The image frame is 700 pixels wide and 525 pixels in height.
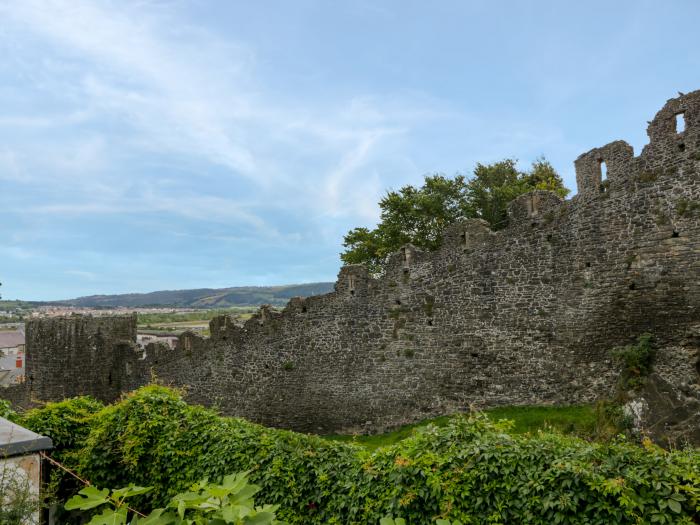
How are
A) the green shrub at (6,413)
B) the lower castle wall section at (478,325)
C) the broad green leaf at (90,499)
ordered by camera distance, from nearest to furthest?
the broad green leaf at (90,499), the green shrub at (6,413), the lower castle wall section at (478,325)

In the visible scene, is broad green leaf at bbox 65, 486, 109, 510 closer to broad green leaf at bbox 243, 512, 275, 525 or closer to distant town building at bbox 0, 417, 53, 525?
broad green leaf at bbox 243, 512, 275, 525

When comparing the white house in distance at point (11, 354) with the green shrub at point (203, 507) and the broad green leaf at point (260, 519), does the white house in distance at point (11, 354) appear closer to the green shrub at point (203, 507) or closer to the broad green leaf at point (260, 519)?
the green shrub at point (203, 507)

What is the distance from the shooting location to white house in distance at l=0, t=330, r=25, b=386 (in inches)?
2100

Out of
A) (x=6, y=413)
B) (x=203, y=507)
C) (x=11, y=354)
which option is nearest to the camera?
(x=203, y=507)

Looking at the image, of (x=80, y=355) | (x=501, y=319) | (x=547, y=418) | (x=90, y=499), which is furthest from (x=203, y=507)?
(x=80, y=355)

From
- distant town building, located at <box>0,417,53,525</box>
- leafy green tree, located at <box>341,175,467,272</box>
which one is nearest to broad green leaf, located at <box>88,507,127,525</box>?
distant town building, located at <box>0,417,53,525</box>

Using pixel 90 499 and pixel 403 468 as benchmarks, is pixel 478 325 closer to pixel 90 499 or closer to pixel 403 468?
pixel 403 468

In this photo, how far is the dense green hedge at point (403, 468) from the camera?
5852mm

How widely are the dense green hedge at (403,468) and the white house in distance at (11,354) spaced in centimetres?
4816

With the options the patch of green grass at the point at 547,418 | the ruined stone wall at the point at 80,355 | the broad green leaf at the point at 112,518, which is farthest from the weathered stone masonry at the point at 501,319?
the broad green leaf at the point at 112,518

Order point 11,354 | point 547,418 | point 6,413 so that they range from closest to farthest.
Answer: point 6,413
point 547,418
point 11,354

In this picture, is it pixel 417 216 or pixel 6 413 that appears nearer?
pixel 6 413

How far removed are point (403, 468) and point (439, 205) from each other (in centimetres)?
2769

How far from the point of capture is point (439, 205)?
109 feet
